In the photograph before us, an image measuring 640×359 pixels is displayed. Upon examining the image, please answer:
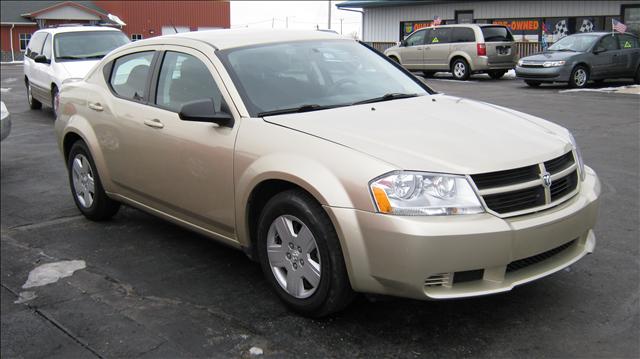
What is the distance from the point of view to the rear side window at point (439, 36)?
74.4ft

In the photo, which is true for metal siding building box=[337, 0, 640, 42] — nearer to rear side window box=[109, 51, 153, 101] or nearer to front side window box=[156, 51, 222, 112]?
rear side window box=[109, 51, 153, 101]

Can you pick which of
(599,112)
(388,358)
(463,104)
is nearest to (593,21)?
(599,112)

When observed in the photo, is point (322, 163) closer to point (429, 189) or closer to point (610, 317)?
point (429, 189)

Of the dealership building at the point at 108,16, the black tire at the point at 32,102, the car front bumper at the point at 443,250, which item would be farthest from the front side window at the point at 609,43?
the dealership building at the point at 108,16

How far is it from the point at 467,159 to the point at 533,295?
3.86ft

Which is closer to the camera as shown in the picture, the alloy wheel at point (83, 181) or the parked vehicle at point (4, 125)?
the alloy wheel at point (83, 181)

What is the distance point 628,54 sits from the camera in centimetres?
1886

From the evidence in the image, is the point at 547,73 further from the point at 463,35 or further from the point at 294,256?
the point at 294,256

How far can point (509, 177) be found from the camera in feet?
11.5

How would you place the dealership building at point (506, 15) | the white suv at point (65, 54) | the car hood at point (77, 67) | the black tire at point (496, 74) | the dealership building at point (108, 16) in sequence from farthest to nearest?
the dealership building at point (108, 16), the dealership building at point (506, 15), the black tire at point (496, 74), the white suv at point (65, 54), the car hood at point (77, 67)

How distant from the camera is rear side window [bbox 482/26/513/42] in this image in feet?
71.8

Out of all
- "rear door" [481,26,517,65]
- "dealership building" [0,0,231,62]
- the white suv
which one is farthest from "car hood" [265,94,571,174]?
"dealership building" [0,0,231,62]

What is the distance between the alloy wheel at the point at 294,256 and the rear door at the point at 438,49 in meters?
19.7

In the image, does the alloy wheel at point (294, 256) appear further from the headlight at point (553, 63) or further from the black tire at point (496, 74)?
the black tire at point (496, 74)
